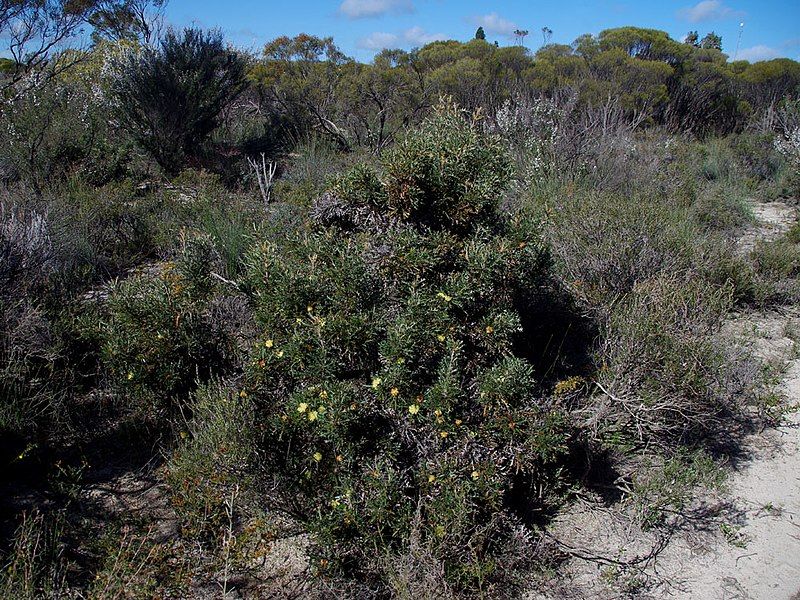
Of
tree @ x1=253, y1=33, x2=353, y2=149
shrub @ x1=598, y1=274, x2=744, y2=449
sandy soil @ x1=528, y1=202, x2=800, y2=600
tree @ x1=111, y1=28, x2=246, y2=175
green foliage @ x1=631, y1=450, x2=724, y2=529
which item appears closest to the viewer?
sandy soil @ x1=528, y1=202, x2=800, y2=600

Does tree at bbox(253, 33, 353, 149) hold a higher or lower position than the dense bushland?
higher

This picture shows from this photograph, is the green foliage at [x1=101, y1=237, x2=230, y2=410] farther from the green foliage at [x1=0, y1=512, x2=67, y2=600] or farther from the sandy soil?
the sandy soil

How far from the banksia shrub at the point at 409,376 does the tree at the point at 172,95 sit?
23.6 feet

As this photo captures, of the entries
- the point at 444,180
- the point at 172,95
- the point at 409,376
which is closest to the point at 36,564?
the point at 409,376

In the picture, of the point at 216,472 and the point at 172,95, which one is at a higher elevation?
the point at 172,95

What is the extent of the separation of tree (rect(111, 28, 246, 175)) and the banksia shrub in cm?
720

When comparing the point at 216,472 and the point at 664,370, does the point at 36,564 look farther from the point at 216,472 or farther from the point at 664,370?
the point at 664,370

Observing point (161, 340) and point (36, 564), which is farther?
point (161, 340)

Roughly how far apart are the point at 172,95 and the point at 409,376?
867 cm

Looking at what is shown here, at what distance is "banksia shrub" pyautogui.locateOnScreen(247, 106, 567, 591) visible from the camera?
9.70ft

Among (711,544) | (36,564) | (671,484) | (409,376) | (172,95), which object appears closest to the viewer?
(36,564)

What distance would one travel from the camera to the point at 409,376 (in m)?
3.13

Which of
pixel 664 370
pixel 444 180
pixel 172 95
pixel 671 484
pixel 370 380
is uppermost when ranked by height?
pixel 172 95

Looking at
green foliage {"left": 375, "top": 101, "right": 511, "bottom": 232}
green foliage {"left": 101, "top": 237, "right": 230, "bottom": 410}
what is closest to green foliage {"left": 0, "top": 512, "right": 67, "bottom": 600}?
green foliage {"left": 101, "top": 237, "right": 230, "bottom": 410}
